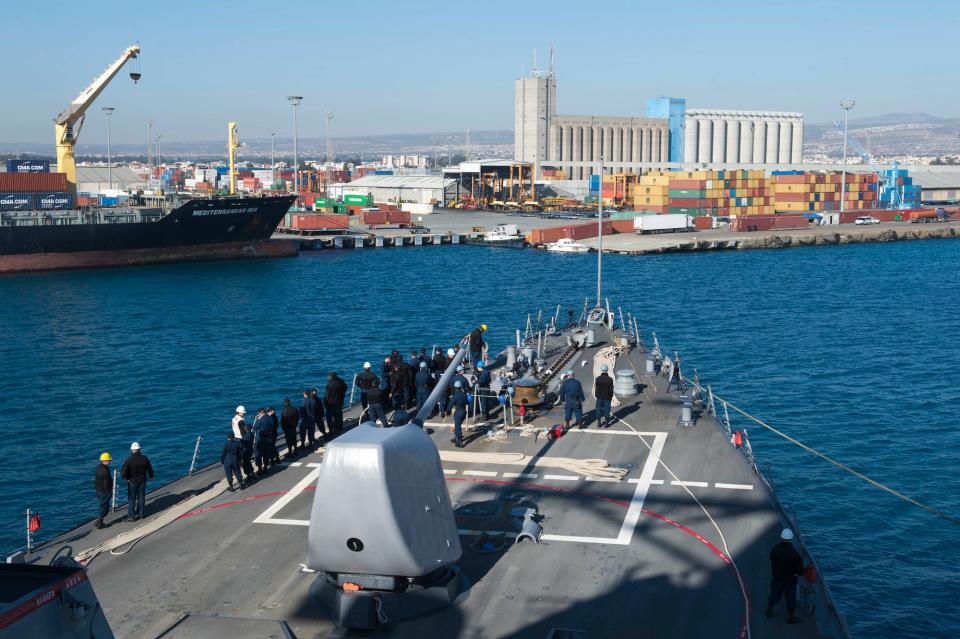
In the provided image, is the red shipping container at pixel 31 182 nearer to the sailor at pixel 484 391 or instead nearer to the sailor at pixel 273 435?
the sailor at pixel 484 391

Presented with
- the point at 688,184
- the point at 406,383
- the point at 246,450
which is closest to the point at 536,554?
the point at 246,450

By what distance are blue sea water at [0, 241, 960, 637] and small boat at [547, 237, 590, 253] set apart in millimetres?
11725

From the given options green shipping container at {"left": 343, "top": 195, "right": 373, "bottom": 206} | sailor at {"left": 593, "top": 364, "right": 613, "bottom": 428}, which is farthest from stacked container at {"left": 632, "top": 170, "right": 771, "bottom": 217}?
sailor at {"left": 593, "top": 364, "right": 613, "bottom": 428}

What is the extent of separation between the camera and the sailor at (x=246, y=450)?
1891 cm

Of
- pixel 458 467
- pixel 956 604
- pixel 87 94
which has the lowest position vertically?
pixel 956 604

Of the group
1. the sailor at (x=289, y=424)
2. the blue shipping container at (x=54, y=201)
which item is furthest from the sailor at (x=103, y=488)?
the blue shipping container at (x=54, y=201)

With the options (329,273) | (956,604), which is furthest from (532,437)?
(329,273)

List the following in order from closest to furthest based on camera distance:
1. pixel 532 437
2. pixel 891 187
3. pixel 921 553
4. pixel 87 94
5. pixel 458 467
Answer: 1. pixel 458 467
2. pixel 532 437
3. pixel 921 553
4. pixel 87 94
5. pixel 891 187

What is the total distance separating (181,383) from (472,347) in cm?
2063

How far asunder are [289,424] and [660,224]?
108 meters

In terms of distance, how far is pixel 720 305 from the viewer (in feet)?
227

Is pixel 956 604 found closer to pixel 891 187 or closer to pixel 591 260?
pixel 591 260

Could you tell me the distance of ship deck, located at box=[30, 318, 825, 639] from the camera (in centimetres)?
1289

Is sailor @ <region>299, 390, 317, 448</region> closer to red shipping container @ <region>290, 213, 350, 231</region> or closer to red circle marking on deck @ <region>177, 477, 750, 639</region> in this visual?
red circle marking on deck @ <region>177, 477, 750, 639</region>
